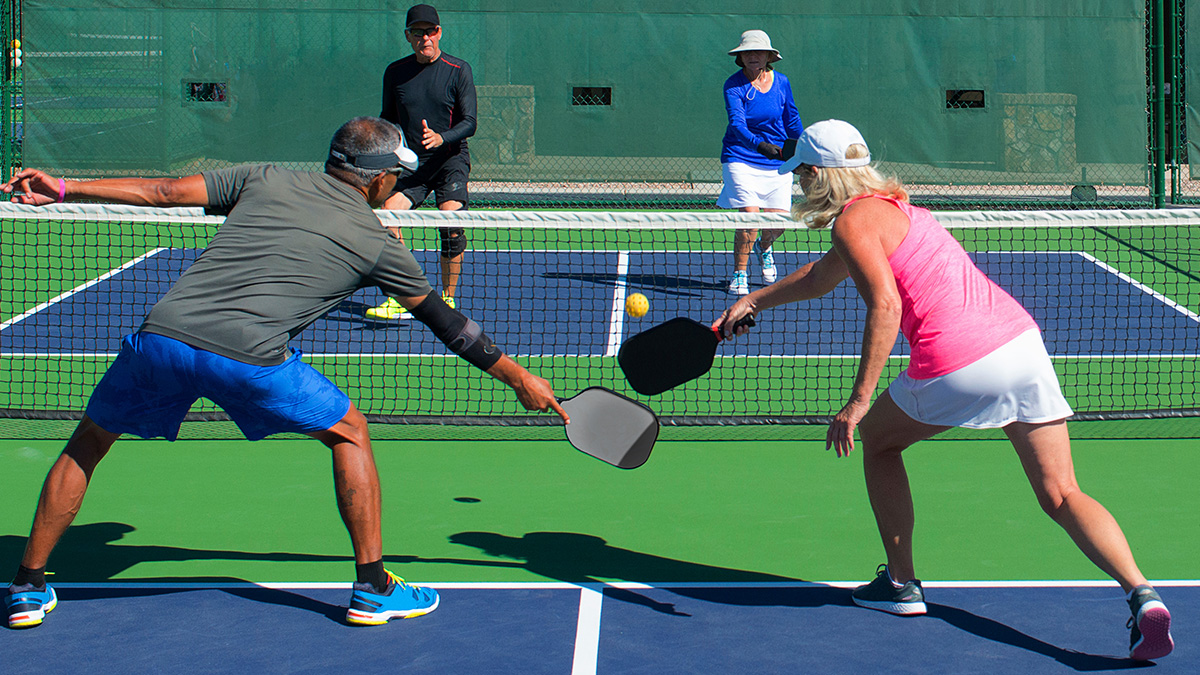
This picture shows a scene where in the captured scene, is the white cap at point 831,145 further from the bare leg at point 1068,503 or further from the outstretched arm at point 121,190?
the outstretched arm at point 121,190

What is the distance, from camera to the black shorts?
9.33m

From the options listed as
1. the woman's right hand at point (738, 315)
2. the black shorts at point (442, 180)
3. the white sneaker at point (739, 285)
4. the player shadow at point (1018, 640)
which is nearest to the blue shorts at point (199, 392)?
the woman's right hand at point (738, 315)

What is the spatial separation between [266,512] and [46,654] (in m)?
1.50

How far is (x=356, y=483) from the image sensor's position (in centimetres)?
433

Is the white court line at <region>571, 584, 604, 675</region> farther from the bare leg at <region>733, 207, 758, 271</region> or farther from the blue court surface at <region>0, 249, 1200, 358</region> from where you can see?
the bare leg at <region>733, 207, 758, 271</region>

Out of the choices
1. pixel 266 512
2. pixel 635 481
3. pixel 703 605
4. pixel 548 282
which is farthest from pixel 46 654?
pixel 548 282

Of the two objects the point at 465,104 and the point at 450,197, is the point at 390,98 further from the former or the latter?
the point at 450,197

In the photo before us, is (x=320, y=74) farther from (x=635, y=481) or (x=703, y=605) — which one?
(x=703, y=605)

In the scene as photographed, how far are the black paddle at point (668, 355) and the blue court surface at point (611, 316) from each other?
3.47 meters

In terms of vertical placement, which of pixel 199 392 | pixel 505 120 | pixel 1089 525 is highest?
pixel 505 120

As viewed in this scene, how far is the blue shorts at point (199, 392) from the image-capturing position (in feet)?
13.6

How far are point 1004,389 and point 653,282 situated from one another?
23.4 ft

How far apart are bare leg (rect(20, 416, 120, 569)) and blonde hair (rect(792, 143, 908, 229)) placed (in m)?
2.38

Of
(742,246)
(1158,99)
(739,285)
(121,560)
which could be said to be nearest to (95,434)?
(121,560)
